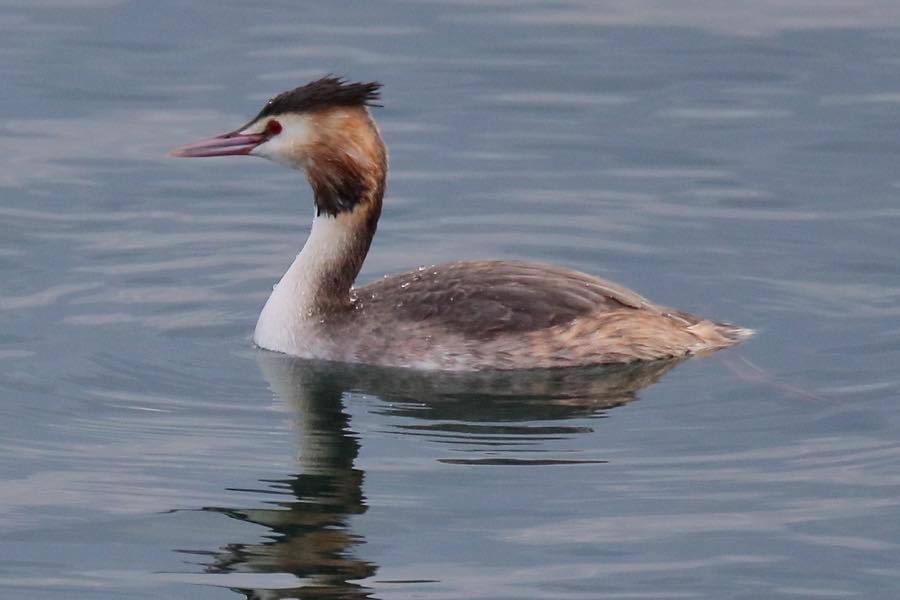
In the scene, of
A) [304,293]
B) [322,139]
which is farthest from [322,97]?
[304,293]

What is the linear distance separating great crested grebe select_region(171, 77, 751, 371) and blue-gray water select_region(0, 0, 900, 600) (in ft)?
0.62

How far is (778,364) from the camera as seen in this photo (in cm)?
1142

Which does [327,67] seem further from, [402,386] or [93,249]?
[402,386]

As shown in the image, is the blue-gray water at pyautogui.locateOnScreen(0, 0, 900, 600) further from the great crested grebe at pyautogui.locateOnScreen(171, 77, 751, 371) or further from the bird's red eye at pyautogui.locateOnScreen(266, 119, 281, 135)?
the bird's red eye at pyautogui.locateOnScreen(266, 119, 281, 135)

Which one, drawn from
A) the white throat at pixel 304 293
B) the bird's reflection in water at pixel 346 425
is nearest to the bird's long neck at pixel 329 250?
the white throat at pixel 304 293

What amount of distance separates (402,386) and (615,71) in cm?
656

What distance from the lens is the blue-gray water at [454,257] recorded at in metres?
8.98

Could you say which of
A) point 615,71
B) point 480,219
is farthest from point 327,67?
point 480,219

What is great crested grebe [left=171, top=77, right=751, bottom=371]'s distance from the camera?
11508 mm

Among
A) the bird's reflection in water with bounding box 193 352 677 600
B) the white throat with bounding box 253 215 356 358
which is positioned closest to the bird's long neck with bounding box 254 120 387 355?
the white throat with bounding box 253 215 356 358

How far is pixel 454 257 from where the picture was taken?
1335 cm

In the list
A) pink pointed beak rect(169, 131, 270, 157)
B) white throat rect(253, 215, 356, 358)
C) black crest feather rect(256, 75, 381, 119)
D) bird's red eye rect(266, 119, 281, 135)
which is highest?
black crest feather rect(256, 75, 381, 119)

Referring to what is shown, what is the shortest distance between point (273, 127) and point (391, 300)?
1.08 meters

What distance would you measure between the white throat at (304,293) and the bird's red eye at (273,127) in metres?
0.52
